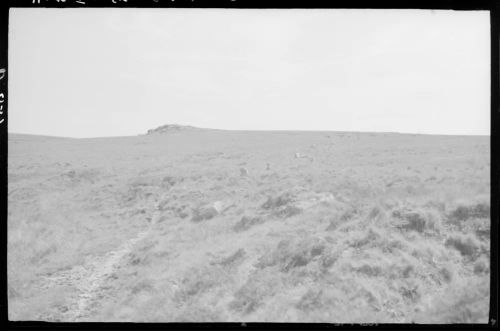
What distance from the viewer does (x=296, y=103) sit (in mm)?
38594

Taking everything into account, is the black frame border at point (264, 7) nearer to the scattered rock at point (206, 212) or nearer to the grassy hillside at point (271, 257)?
the grassy hillside at point (271, 257)

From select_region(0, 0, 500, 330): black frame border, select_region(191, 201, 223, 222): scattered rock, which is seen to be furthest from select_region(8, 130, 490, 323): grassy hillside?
select_region(0, 0, 500, 330): black frame border

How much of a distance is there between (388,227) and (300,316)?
335cm

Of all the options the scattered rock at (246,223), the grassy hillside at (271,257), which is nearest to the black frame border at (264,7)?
the grassy hillside at (271,257)

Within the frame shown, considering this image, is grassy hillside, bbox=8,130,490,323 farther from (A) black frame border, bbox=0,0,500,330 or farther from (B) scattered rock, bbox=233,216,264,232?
(A) black frame border, bbox=0,0,500,330

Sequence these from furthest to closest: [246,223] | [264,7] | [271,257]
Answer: [246,223] → [271,257] → [264,7]

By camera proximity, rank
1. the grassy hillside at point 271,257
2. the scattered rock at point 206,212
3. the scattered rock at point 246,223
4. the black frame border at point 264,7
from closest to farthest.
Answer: the black frame border at point 264,7
the grassy hillside at point 271,257
the scattered rock at point 246,223
the scattered rock at point 206,212

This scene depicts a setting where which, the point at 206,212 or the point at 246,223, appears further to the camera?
the point at 206,212

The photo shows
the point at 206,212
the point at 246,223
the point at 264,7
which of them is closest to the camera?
the point at 264,7

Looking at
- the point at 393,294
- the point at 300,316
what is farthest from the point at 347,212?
the point at 300,316

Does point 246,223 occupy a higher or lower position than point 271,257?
higher

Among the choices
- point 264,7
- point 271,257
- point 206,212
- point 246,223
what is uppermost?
point 264,7

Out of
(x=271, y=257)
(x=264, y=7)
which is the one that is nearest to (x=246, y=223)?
(x=271, y=257)

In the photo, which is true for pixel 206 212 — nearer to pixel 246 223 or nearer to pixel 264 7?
pixel 246 223
